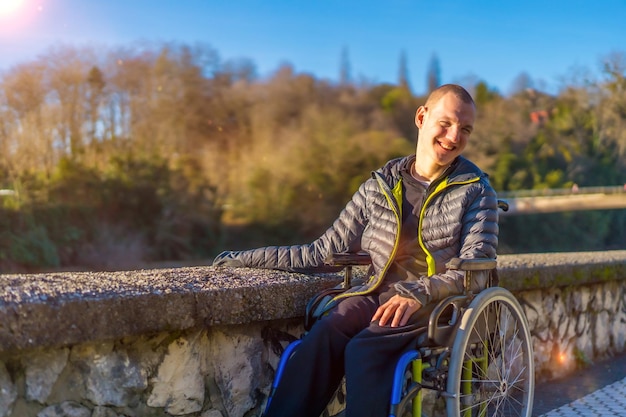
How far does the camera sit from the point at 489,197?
8.28ft

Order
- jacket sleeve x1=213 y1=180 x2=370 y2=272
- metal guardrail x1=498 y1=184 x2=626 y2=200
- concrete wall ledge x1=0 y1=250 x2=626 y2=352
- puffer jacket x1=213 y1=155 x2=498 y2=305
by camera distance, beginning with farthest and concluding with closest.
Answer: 1. metal guardrail x1=498 y1=184 x2=626 y2=200
2. jacket sleeve x1=213 y1=180 x2=370 y2=272
3. puffer jacket x1=213 y1=155 x2=498 y2=305
4. concrete wall ledge x1=0 y1=250 x2=626 y2=352

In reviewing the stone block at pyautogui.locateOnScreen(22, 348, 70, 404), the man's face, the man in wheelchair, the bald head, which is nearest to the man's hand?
the man in wheelchair

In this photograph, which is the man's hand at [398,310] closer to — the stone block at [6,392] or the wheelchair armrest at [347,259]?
the wheelchair armrest at [347,259]

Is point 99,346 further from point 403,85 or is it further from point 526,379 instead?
point 403,85

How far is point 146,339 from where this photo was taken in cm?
223

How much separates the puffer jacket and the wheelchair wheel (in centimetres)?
11

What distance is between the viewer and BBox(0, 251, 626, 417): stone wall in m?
1.95

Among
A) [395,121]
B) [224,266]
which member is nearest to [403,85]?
[395,121]

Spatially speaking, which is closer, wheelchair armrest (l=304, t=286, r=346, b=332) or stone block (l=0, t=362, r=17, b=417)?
stone block (l=0, t=362, r=17, b=417)

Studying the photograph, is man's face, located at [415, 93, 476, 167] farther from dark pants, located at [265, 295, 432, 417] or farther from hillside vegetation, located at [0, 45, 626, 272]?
hillside vegetation, located at [0, 45, 626, 272]

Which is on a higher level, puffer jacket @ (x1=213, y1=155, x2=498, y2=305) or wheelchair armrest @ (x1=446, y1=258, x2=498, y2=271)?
puffer jacket @ (x1=213, y1=155, x2=498, y2=305)

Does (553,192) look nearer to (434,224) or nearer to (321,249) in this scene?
(321,249)

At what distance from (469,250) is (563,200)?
71.4ft

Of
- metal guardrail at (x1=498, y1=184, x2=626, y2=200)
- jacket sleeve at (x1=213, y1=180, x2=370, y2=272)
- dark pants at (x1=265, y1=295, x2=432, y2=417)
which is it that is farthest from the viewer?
metal guardrail at (x1=498, y1=184, x2=626, y2=200)
